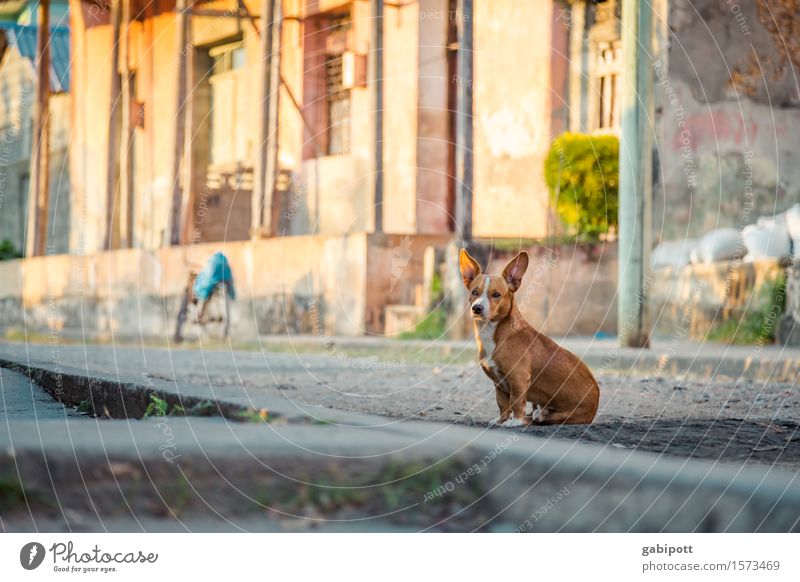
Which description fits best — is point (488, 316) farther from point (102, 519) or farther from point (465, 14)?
point (465, 14)

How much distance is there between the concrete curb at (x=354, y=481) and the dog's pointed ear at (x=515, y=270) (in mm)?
913

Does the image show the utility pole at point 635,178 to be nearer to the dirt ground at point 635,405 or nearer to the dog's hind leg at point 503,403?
the dirt ground at point 635,405

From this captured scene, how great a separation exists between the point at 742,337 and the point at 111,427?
479 centimetres

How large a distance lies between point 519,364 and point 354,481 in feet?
3.60

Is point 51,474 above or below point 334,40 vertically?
below

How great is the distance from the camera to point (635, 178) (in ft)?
20.9

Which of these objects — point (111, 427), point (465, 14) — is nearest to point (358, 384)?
point (111, 427)

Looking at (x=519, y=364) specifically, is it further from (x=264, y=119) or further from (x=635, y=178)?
(x=264, y=119)

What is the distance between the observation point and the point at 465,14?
28.7 feet

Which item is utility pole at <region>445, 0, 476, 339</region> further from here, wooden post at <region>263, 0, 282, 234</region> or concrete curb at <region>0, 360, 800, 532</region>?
concrete curb at <region>0, 360, 800, 532</region>

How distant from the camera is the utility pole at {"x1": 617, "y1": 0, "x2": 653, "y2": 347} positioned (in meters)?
6.38

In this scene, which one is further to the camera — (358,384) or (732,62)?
(732,62)

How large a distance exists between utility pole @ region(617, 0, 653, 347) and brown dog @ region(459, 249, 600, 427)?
2802 mm

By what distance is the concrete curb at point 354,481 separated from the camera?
2.40 meters
